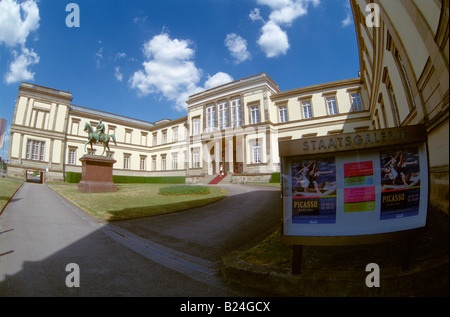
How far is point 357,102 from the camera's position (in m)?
23.1

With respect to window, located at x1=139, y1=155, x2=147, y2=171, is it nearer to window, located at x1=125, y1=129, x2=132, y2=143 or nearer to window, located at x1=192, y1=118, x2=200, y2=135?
window, located at x1=125, y1=129, x2=132, y2=143

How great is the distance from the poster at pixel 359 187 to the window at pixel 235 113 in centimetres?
2524

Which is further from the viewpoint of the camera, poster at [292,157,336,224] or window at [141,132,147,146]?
window at [141,132,147,146]

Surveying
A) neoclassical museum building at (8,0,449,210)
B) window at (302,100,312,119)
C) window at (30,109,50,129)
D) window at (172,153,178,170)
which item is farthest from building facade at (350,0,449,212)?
window at (30,109,50,129)

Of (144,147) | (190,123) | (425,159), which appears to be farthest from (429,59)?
(144,147)

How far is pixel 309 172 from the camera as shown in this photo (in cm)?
271

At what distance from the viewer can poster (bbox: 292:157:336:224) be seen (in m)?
2.64

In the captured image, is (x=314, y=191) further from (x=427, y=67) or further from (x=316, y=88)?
(x=316, y=88)

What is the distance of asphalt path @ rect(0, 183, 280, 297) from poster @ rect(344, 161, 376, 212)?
1661mm

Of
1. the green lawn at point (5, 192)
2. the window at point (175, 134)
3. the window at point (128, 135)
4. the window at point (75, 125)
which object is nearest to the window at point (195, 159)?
the window at point (175, 134)

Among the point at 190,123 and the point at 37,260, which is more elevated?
the point at 190,123

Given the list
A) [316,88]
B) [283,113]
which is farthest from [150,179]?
[316,88]
